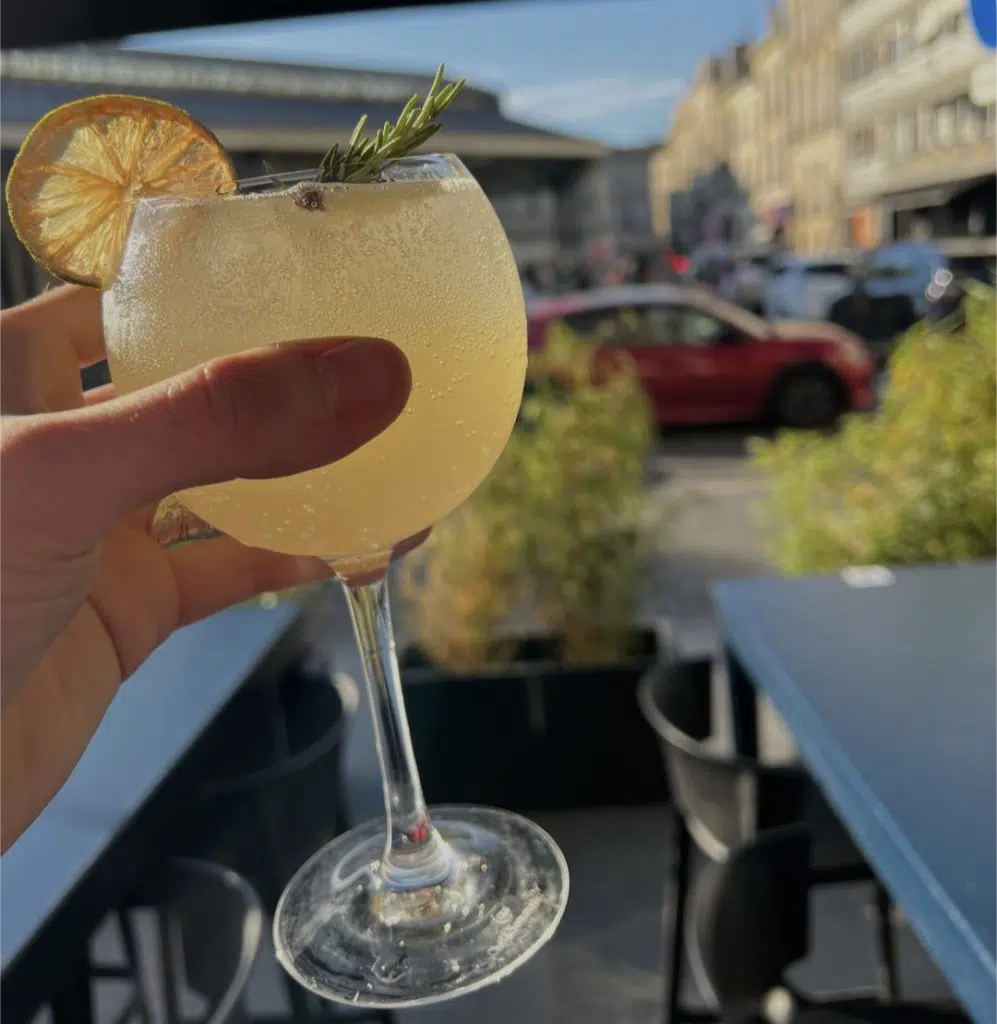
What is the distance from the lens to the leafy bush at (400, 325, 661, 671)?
9.93ft

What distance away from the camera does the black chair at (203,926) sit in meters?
1.40

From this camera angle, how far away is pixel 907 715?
1.51 meters

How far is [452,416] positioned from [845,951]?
236 cm

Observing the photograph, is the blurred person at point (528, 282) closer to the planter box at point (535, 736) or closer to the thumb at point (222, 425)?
the thumb at point (222, 425)

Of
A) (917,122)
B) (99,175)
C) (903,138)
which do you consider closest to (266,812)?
(99,175)

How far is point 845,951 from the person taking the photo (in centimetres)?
258

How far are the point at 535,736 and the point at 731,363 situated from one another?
18.7 ft

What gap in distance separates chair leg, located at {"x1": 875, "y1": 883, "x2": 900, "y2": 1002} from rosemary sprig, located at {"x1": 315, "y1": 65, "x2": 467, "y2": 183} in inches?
77.5

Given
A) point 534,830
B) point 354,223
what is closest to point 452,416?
point 354,223

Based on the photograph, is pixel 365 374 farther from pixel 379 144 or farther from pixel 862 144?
pixel 862 144

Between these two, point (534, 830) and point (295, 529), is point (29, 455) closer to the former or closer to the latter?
point (295, 529)

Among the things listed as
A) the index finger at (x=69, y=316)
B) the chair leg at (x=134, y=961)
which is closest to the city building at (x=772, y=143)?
the chair leg at (x=134, y=961)

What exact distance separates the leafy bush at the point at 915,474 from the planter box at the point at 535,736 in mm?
643

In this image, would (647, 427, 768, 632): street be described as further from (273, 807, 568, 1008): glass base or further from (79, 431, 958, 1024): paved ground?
(273, 807, 568, 1008): glass base
